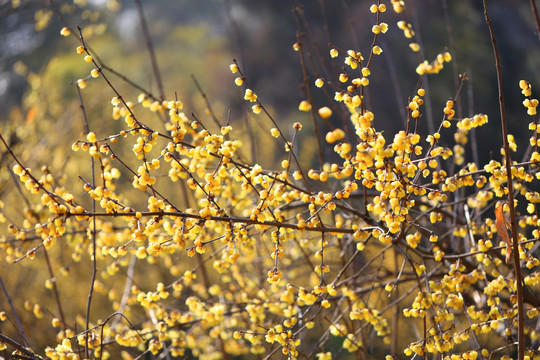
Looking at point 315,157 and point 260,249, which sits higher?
point 315,157

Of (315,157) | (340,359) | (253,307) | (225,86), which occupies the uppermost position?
(225,86)

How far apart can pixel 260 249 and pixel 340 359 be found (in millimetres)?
2481

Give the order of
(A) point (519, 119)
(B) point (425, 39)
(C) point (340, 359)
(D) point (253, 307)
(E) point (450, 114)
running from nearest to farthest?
(E) point (450, 114) → (D) point (253, 307) → (C) point (340, 359) → (A) point (519, 119) → (B) point (425, 39)

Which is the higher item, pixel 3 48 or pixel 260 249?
pixel 3 48

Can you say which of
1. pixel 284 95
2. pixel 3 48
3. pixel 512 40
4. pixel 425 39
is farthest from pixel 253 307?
pixel 3 48

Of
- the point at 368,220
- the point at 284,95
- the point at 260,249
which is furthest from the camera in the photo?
the point at 284,95

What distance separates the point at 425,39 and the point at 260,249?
769 cm

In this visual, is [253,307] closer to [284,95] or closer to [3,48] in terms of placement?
[284,95]

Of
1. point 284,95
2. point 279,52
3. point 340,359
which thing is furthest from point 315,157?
point 340,359

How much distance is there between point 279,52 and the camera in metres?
13.1

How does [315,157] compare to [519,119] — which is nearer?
[519,119]

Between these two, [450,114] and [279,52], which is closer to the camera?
[450,114]

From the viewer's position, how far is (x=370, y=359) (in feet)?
6.58

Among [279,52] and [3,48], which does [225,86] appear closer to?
[279,52]
